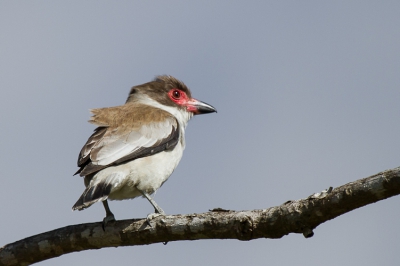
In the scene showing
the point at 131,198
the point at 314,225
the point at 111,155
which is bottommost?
the point at 314,225

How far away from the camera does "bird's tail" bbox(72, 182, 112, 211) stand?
6894mm

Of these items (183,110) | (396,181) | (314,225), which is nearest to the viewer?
(396,181)

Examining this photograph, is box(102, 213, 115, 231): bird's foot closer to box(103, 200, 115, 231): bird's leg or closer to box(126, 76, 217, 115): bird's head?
box(103, 200, 115, 231): bird's leg

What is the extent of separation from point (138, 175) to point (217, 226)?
2.11 metres

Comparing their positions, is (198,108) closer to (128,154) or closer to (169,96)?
(169,96)

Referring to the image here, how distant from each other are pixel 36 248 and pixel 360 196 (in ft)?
12.6

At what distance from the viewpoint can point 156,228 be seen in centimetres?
649

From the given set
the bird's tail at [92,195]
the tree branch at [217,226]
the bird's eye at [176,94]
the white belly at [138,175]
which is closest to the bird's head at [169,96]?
the bird's eye at [176,94]

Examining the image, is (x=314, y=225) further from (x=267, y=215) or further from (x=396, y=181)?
(x=396, y=181)

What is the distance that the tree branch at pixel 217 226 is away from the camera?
497 centimetres

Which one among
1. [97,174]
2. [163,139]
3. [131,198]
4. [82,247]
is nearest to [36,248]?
[82,247]

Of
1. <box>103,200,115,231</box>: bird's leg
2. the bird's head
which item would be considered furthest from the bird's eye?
<box>103,200,115,231</box>: bird's leg

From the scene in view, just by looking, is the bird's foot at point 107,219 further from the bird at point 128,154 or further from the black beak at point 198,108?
the black beak at point 198,108

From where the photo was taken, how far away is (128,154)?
779cm
